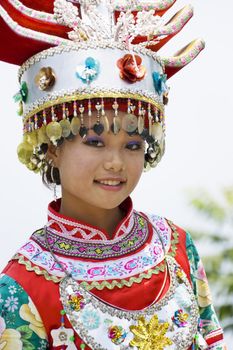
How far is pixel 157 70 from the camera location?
3742 mm

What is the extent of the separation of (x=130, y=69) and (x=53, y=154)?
43 centimetres

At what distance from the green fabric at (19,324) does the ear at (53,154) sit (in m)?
0.50

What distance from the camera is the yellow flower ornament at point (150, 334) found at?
364cm

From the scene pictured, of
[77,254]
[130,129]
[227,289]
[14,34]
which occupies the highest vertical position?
[14,34]

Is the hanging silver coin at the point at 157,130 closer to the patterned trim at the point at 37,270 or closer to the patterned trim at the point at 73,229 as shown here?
the patterned trim at the point at 73,229

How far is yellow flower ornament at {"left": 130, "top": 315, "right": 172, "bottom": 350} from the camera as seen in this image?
3.64 m

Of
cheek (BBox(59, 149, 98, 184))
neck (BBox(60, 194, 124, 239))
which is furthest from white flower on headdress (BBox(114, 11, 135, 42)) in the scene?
neck (BBox(60, 194, 124, 239))

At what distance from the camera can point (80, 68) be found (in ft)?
11.7

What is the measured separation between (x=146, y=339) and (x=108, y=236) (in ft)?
1.30

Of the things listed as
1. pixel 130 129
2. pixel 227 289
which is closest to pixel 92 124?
pixel 130 129

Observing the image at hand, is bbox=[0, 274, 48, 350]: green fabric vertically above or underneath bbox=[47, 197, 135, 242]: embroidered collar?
underneath

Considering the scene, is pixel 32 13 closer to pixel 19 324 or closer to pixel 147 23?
pixel 147 23

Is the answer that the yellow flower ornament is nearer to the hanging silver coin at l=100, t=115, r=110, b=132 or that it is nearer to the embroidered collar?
the embroidered collar

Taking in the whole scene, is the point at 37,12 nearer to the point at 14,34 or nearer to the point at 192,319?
the point at 14,34
